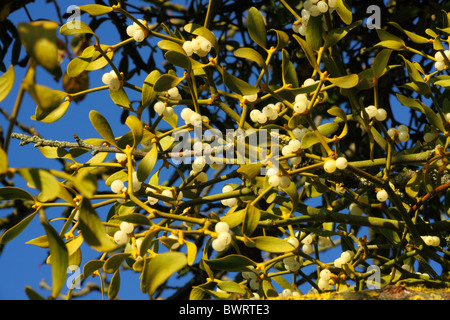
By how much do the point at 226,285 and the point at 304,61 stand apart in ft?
2.70

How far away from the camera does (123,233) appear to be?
2.24 ft

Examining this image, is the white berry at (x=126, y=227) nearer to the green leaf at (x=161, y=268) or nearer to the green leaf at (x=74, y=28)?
the green leaf at (x=161, y=268)

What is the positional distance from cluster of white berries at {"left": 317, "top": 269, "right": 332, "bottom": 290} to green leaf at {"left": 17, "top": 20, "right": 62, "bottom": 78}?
1.73ft

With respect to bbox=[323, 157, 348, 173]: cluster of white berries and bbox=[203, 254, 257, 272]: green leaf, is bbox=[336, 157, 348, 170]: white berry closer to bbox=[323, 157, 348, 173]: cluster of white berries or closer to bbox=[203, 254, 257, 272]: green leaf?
bbox=[323, 157, 348, 173]: cluster of white berries

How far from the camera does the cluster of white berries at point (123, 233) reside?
68 centimetres

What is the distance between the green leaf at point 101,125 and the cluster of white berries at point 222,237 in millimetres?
195

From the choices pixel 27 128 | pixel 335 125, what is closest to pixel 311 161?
pixel 335 125

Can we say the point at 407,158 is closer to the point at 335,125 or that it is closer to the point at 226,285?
the point at 335,125

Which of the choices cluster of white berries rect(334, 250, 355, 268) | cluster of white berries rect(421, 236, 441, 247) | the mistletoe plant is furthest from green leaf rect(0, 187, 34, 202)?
cluster of white berries rect(421, 236, 441, 247)

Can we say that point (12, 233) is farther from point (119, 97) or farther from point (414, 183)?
point (414, 183)

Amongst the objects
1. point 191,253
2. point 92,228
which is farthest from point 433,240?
point 92,228

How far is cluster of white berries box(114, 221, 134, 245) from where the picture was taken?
68 centimetres
